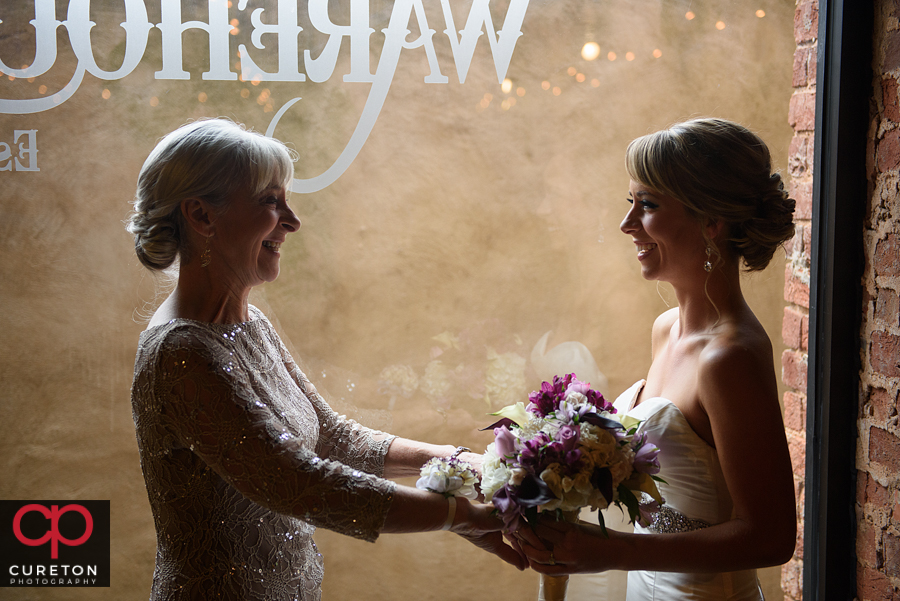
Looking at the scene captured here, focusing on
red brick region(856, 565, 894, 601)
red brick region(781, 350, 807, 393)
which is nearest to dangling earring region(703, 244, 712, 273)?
red brick region(781, 350, 807, 393)

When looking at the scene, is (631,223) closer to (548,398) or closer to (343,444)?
(548,398)

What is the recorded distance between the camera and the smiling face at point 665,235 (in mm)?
1700

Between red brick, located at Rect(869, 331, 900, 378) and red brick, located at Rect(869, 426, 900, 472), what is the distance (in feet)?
0.54

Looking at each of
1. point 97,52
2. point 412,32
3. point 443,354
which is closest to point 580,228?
point 443,354

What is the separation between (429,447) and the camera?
191 centimetres

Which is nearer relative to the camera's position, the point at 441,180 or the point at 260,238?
the point at 260,238

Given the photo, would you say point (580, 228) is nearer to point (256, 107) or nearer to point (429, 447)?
point (429, 447)

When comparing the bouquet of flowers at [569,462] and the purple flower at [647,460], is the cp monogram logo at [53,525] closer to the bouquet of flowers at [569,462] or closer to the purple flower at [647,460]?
the bouquet of flowers at [569,462]

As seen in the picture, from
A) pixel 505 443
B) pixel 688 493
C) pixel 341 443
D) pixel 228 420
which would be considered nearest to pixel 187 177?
pixel 228 420

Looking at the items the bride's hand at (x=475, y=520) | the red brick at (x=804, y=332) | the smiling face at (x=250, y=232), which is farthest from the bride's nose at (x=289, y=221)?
the red brick at (x=804, y=332)

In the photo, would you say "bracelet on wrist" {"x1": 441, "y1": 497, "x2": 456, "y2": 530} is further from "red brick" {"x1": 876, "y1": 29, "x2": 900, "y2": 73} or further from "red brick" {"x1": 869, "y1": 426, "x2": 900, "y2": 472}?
"red brick" {"x1": 876, "y1": 29, "x2": 900, "y2": 73}

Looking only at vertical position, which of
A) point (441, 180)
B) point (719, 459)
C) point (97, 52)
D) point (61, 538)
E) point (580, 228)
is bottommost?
point (61, 538)

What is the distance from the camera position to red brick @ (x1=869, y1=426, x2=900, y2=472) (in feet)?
5.66

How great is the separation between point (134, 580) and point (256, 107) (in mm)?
1535
